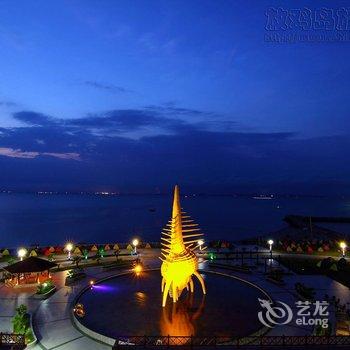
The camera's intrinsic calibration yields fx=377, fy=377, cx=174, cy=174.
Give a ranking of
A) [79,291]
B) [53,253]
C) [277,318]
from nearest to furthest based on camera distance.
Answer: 1. [277,318]
2. [79,291]
3. [53,253]

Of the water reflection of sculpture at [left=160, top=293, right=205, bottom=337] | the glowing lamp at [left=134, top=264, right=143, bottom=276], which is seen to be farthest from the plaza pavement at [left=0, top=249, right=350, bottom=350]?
the water reflection of sculpture at [left=160, top=293, right=205, bottom=337]

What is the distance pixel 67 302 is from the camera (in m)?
22.7

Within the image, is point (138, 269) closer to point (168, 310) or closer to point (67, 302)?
point (67, 302)

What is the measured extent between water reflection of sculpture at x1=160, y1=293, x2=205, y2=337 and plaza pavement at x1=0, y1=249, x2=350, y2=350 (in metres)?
3.20

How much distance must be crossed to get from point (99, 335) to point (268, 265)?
18770 millimetres

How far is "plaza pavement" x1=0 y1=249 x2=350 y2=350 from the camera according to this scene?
17.6m

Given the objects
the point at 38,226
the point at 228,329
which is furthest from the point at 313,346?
the point at 38,226

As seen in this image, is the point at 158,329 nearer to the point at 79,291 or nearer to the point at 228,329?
the point at 228,329

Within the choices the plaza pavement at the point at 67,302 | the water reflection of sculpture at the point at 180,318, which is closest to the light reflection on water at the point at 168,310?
the water reflection of sculpture at the point at 180,318

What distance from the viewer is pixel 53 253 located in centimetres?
3591

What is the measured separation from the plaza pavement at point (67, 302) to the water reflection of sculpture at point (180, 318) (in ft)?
10.5

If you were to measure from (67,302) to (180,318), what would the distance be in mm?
7380

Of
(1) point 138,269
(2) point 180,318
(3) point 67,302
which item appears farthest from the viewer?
(1) point 138,269

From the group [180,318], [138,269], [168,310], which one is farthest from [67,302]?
[138,269]
